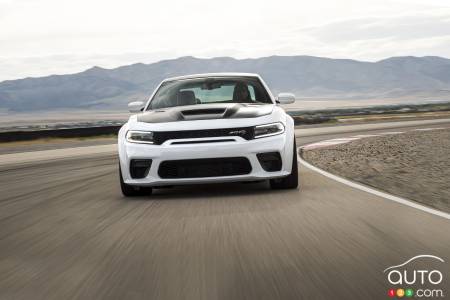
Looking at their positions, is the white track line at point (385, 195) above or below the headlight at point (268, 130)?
below

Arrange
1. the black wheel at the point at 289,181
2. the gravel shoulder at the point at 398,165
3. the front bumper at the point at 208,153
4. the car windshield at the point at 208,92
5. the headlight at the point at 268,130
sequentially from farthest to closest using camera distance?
the car windshield at the point at 208,92
the gravel shoulder at the point at 398,165
the black wheel at the point at 289,181
the headlight at the point at 268,130
the front bumper at the point at 208,153

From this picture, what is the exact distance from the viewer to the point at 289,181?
8938mm

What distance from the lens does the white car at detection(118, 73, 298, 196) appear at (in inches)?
327

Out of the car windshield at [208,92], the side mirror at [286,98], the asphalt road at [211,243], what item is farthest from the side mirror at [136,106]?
the side mirror at [286,98]

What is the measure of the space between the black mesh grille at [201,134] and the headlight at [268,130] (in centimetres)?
8

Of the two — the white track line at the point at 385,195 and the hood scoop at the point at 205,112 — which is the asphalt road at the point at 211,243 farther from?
the hood scoop at the point at 205,112

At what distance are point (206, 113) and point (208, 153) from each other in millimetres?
580

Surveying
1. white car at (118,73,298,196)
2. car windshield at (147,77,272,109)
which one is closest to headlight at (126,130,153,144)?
white car at (118,73,298,196)

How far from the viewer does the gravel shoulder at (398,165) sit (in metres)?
9.12

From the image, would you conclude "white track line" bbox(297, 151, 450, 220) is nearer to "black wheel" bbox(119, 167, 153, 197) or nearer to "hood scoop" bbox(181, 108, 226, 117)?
"hood scoop" bbox(181, 108, 226, 117)

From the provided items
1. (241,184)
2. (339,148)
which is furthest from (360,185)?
(339,148)

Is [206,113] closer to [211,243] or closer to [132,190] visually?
[132,190]

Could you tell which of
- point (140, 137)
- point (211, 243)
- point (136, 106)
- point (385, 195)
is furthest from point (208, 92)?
point (211, 243)

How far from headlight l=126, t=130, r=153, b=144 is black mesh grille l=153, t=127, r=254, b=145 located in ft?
0.27
